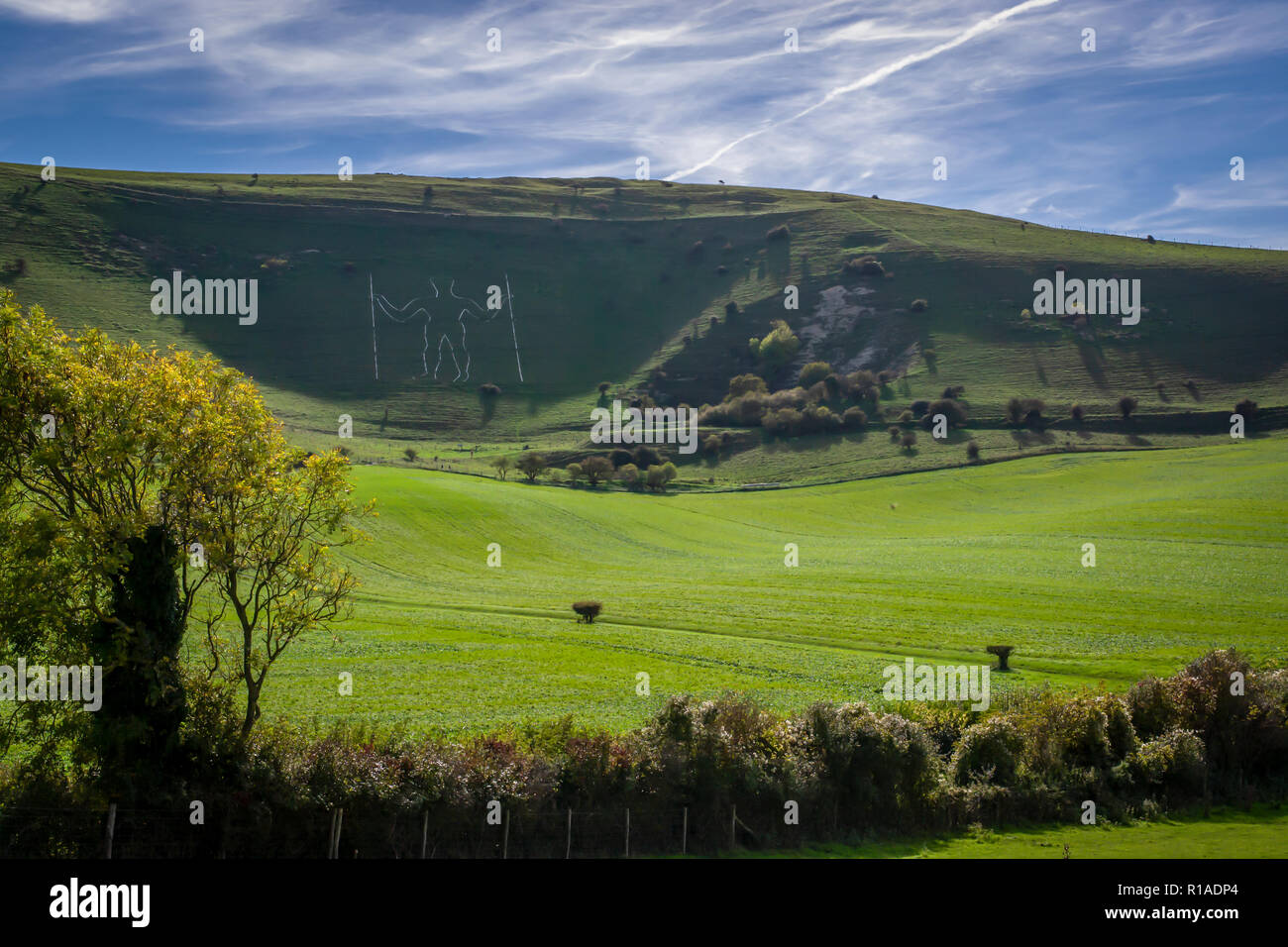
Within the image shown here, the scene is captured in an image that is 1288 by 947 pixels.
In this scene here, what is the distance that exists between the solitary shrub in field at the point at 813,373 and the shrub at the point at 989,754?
132714 millimetres

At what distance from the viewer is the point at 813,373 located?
16138cm

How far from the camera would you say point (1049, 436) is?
12950cm

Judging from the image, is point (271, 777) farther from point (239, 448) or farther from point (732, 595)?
point (732, 595)

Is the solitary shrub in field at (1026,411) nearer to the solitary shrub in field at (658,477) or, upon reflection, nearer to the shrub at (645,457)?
the shrub at (645,457)

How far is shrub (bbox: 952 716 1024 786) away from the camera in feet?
95.2

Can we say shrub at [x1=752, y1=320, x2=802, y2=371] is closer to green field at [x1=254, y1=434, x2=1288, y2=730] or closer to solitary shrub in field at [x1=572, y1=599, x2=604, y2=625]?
green field at [x1=254, y1=434, x2=1288, y2=730]

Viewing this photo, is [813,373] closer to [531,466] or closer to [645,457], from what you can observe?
[645,457]

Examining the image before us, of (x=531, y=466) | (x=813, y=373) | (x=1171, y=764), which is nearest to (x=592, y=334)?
(x=813, y=373)

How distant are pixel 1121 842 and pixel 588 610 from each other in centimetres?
3545

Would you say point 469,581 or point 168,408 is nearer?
point 168,408

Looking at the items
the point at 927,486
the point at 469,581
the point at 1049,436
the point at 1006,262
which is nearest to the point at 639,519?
the point at 469,581

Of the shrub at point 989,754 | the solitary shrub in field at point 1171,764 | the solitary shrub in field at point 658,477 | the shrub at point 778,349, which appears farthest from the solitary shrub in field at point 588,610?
the shrub at point 778,349
